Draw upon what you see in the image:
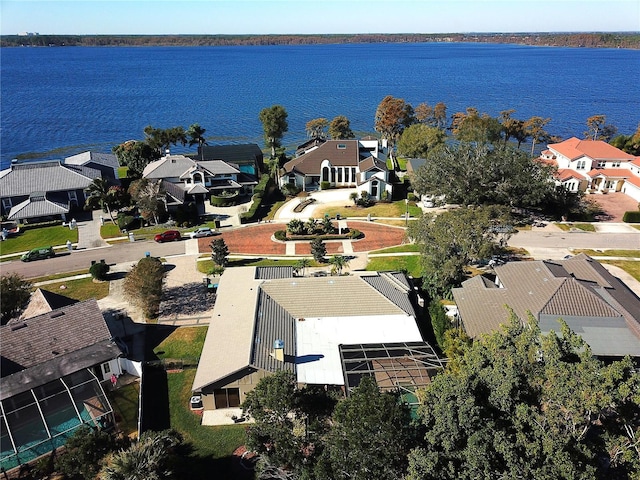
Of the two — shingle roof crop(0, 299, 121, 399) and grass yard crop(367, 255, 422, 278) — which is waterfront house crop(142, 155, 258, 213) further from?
shingle roof crop(0, 299, 121, 399)

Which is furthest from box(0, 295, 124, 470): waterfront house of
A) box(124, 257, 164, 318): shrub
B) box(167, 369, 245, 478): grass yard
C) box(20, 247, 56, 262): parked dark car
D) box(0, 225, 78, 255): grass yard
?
box(0, 225, 78, 255): grass yard

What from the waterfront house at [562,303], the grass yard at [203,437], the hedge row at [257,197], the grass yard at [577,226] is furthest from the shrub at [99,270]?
the grass yard at [577,226]

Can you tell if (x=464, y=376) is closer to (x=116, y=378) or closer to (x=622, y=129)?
(x=116, y=378)

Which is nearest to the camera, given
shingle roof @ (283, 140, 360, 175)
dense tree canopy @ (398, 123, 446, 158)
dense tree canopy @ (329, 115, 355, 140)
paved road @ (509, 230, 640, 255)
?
paved road @ (509, 230, 640, 255)

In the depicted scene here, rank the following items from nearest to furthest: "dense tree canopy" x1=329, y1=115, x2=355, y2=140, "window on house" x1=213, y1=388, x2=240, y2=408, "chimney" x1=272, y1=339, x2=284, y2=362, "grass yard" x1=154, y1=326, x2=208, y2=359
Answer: "window on house" x1=213, y1=388, x2=240, y2=408
"chimney" x1=272, y1=339, x2=284, y2=362
"grass yard" x1=154, y1=326, x2=208, y2=359
"dense tree canopy" x1=329, y1=115, x2=355, y2=140

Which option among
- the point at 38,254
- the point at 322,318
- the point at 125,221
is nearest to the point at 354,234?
the point at 322,318
